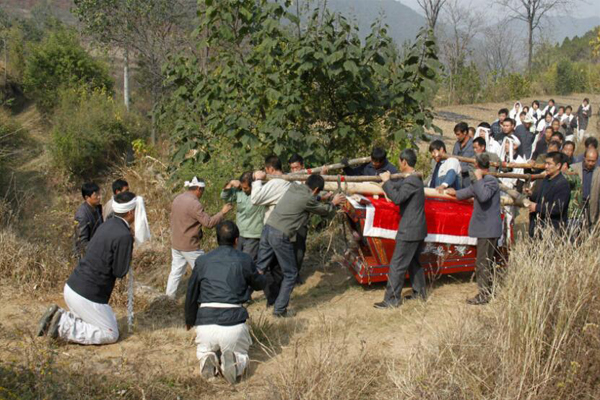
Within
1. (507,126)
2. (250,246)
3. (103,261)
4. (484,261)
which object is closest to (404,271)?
(484,261)

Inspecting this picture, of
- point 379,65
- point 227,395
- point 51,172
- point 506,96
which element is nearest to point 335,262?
point 379,65

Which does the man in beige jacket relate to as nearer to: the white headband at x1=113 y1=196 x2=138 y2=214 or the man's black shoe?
the white headband at x1=113 y1=196 x2=138 y2=214

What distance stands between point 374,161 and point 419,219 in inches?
43.5

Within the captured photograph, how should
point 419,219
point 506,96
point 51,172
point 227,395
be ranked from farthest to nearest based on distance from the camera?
point 506,96, point 51,172, point 419,219, point 227,395

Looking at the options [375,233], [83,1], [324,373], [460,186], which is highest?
[83,1]

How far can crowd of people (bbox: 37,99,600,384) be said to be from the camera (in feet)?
16.2

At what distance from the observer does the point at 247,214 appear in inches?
272

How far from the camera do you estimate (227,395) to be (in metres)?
4.73

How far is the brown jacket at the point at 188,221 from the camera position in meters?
6.54

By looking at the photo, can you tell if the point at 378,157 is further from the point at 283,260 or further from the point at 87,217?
the point at 87,217

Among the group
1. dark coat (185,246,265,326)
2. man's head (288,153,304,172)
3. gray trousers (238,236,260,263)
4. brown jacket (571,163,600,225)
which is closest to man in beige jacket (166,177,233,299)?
gray trousers (238,236,260,263)

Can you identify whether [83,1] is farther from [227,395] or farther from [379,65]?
[227,395]

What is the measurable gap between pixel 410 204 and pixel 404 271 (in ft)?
2.55

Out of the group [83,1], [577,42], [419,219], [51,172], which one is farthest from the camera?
[577,42]
